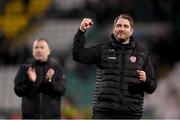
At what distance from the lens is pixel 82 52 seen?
24.1 feet

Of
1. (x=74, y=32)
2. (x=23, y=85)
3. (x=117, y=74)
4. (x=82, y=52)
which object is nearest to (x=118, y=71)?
(x=117, y=74)

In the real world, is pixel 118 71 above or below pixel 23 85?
above

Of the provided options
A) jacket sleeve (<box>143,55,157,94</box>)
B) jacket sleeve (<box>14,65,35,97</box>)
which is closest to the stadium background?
jacket sleeve (<box>14,65,35,97</box>)

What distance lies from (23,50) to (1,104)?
1.42m

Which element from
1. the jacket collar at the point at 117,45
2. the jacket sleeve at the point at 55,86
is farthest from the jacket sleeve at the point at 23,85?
the jacket collar at the point at 117,45

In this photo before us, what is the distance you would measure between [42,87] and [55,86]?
215mm

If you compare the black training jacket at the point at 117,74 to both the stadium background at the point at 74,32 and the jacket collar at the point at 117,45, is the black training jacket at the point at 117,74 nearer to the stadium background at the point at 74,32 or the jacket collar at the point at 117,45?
the jacket collar at the point at 117,45

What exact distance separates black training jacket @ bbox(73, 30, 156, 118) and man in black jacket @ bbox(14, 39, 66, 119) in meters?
1.87

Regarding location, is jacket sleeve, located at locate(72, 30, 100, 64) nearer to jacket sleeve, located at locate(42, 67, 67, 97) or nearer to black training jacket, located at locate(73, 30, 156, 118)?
black training jacket, located at locate(73, 30, 156, 118)

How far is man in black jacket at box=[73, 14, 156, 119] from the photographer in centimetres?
726

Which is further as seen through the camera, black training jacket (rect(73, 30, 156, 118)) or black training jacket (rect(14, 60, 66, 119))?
black training jacket (rect(14, 60, 66, 119))

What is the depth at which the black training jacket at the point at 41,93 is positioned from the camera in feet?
30.1

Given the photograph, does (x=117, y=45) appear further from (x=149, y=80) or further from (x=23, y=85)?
(x=23, y=85)

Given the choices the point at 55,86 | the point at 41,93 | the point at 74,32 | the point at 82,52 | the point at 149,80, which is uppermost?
the point at 74,32
